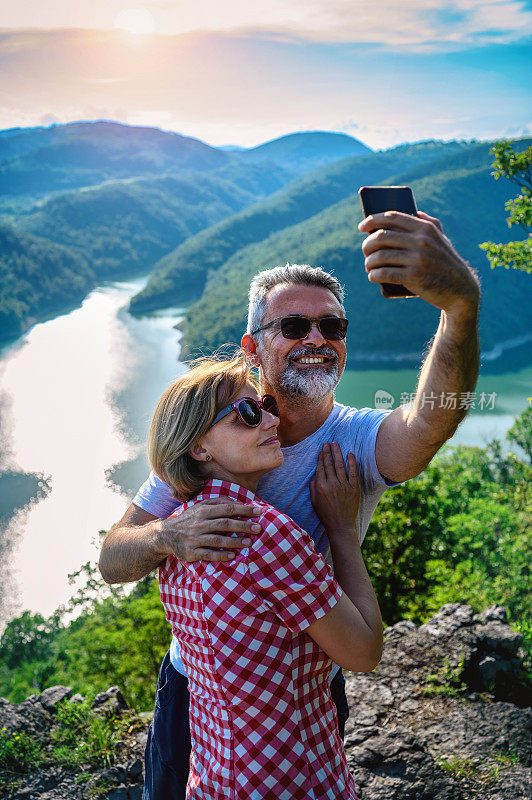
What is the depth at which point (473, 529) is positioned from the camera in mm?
8367

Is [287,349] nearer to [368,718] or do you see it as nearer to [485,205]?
[368,718]

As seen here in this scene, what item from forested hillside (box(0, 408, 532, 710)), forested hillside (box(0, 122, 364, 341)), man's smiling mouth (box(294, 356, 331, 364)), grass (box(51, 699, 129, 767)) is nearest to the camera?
man's smiling mouth (box(294, 356, 331, 364))

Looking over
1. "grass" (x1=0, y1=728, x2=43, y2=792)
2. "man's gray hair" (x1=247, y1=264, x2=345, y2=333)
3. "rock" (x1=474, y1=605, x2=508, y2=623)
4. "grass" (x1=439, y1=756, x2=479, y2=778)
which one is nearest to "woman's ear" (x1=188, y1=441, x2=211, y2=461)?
"man's gray hair" (x1=247, y1=264, x2=345, y2=333)

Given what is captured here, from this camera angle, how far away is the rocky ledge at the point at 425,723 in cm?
308

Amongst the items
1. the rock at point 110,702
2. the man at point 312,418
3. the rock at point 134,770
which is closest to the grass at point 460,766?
the man at point 312,418

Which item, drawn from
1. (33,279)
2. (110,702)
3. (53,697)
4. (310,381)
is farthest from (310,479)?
(33,279)

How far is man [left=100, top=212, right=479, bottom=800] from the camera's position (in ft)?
4.92

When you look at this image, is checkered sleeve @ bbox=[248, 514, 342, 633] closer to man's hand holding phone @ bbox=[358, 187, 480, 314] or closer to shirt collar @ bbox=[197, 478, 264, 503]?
shirt collar @ bbox=[197, 478, 264, 503]

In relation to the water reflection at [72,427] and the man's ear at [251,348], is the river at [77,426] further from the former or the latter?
the man's ear at [251,348]

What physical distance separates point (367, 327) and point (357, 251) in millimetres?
11595

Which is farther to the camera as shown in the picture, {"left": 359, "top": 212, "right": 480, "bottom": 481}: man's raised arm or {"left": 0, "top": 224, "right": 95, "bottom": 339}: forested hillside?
{"left": 0, "top": 224, "right": 95, "bottom": 339}: forested hillside

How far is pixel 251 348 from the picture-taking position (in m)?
2.34

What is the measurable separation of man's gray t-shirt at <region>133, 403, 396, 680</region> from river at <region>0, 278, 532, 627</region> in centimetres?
2166

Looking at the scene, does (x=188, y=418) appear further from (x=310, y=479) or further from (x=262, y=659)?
(x=262, y=659)
